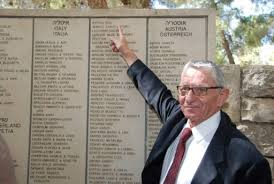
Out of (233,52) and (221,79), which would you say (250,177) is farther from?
(233,52)

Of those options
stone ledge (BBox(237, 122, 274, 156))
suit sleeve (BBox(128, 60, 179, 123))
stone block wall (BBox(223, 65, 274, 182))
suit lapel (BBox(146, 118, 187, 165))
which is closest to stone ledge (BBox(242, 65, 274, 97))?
stone block wall (BBox(223, 65, 274, 182))

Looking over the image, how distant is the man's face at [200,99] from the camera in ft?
10.6

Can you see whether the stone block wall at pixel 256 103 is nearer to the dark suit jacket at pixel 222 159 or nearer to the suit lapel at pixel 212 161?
the dark suit jacket at pixel 222 159

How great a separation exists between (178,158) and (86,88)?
127 cm

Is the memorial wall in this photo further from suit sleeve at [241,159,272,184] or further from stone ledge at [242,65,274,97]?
suit sleeve at [241,159,272,184]

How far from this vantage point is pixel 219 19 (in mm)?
12695

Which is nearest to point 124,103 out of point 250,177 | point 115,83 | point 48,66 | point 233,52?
point 115,83

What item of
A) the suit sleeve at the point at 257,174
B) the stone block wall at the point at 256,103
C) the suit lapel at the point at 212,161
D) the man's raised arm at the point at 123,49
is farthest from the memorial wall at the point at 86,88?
the suit sleeve at the point at 257,174

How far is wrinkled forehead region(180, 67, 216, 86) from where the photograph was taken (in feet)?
10.6

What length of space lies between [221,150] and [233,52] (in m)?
11.6

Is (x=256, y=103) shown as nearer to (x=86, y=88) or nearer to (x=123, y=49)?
(x=123, y=49)

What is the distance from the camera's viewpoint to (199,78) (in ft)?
10.6

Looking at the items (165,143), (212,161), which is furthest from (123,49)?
(212,161)

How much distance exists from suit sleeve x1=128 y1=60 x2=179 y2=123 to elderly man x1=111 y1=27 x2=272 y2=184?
0.17 meters
